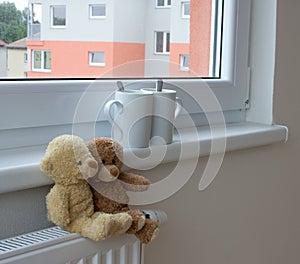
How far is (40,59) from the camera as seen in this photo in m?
1.03

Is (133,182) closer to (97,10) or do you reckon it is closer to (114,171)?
(114,171)

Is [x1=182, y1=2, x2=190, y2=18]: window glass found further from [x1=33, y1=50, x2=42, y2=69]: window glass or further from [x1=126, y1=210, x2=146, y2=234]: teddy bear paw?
[x1=126, y1=210, x2=146, y2=234]: teddy bear paw

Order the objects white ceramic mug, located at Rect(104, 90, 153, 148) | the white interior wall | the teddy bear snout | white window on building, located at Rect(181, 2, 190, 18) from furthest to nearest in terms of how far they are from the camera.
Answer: white window on building, located at Rect(181, 2, 190, 18) → the white interior wall → white ceramic mug, located at Rect(104, 90, 153, 148) → the teddy bear snout

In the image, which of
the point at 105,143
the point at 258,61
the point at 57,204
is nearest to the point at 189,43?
the point at 258,61

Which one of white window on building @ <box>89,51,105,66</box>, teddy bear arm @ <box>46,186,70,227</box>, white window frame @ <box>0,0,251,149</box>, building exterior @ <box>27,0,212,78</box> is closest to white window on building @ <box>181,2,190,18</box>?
building exterior @ <box>27,0,212,78</box>

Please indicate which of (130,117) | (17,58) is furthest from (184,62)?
(17,58)

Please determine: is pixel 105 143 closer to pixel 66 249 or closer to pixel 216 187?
pixel 66 249

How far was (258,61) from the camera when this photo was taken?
56.8 inches

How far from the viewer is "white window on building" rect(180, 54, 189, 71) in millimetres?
1301

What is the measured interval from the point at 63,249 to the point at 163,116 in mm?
360

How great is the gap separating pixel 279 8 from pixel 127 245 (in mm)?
795

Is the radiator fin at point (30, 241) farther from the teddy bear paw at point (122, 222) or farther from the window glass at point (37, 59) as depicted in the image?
the window glass at point (37, 59)

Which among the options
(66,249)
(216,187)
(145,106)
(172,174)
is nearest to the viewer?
(66,249)

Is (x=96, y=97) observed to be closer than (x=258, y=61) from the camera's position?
Yes
